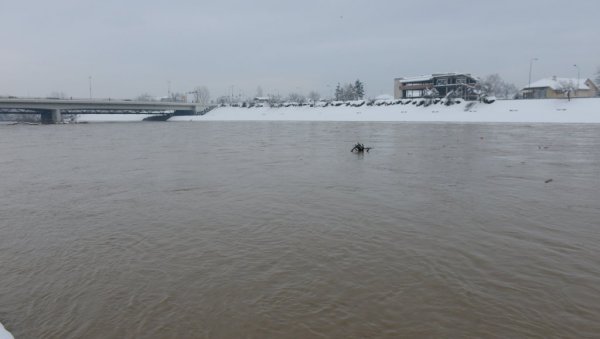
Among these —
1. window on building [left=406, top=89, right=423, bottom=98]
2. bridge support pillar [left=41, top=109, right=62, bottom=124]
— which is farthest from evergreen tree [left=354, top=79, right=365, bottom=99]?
bridge support pillar [left=41, top=109, right=62, bottom=124]

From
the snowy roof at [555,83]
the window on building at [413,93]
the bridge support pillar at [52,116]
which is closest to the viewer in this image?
the bridge support pillar at [52,116]

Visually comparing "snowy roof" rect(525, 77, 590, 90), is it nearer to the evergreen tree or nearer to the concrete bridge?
the evergreen tree

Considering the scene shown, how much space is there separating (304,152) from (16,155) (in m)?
22.4

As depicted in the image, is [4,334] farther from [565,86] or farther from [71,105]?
[565,86]

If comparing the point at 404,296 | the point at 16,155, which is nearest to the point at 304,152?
the point at 16,155

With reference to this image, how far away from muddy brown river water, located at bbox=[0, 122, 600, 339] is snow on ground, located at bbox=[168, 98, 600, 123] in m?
67.3

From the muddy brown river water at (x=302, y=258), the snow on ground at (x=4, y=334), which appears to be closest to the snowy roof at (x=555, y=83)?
the muddy brown river water at (x=302, y=258)

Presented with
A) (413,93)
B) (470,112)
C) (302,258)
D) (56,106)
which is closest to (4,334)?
(302,258)

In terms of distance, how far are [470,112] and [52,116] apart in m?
102

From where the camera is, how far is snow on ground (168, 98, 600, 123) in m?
75.2

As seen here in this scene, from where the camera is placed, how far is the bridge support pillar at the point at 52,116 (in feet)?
332

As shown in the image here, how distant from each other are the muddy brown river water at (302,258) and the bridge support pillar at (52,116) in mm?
96336

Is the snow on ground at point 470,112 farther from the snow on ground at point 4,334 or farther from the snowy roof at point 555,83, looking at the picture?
the snow on ground at point 4,334

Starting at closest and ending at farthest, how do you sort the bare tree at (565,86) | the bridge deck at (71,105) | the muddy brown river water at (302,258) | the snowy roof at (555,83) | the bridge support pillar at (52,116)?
Answer: the muddy brown river water at (302,258) < the bridge deck at (71,105) < the bare tree at (565,86) < the bridge support pillar at (52,116) < the snowy roof at (555,83)
